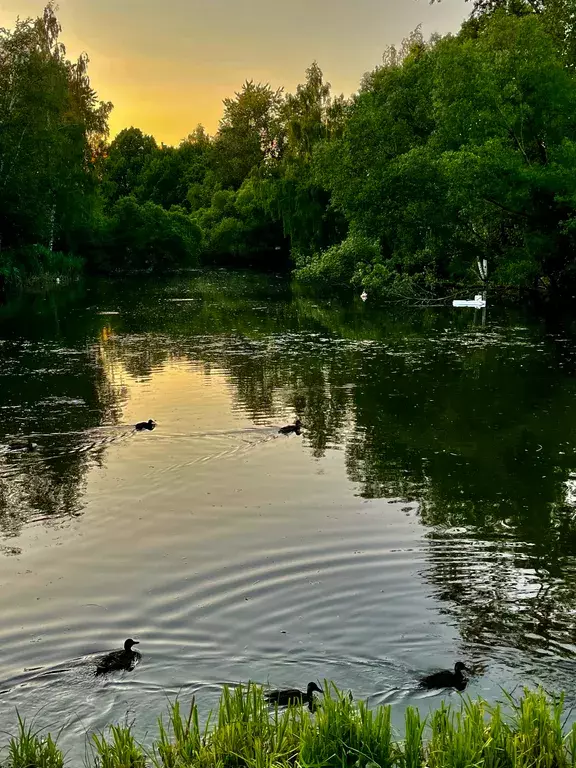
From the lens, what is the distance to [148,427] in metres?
12.8

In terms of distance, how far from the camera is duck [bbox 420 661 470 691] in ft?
17.5

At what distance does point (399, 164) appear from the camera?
35.3 meters

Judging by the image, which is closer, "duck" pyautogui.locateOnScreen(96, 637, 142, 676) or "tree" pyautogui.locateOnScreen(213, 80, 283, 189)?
"duck" pyautogui.locateOnScreen(96, 637, 142, 676)

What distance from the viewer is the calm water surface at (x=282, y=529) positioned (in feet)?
18.6

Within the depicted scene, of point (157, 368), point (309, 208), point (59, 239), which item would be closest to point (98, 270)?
point (59, 239)

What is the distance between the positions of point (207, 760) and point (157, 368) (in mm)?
15374

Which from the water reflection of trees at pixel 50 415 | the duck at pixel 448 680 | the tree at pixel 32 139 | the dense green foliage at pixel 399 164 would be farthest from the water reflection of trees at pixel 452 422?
the tree at pixel 32 139

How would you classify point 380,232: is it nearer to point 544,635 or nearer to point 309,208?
point 309,208

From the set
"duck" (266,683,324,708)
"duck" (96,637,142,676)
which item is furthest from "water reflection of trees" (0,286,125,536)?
"duck" (266,683,324,708)

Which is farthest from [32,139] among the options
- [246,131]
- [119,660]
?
[246,131]

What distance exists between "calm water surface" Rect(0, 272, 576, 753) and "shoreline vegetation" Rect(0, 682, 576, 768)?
56 centimetres

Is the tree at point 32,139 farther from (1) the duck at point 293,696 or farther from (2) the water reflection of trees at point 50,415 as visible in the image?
(1) the duck at point 293,696

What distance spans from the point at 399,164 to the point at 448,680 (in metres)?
32.9

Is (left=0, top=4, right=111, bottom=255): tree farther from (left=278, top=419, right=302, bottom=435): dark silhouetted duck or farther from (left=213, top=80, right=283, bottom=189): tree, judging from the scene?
(left=213, top=80, right=283, bottom=189): tree
